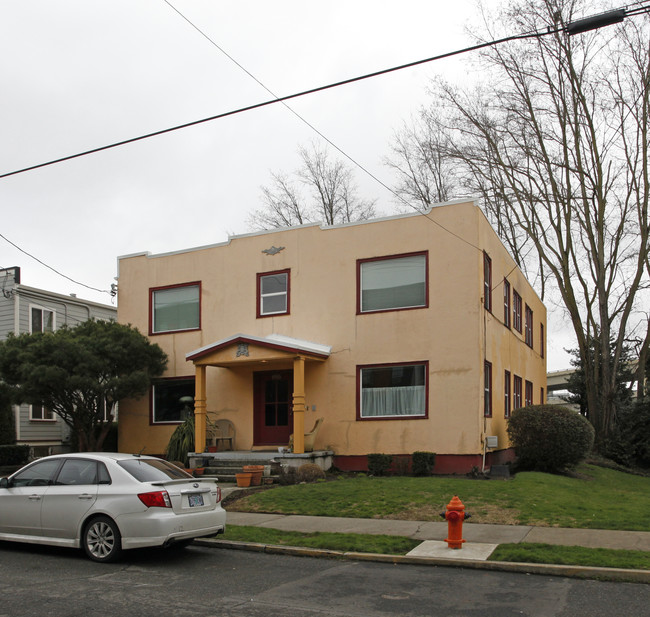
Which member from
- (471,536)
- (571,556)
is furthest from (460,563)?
(471,536)

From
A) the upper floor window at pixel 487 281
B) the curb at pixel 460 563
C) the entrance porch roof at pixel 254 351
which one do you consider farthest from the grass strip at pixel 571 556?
the upper floor window at pixel 487 281

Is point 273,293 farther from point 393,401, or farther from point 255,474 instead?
point 255,474

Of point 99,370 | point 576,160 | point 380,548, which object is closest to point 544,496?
point 380,548

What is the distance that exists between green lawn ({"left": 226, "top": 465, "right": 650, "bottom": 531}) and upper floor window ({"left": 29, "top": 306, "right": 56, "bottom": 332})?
47.3ft

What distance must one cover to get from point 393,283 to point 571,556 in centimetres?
1112

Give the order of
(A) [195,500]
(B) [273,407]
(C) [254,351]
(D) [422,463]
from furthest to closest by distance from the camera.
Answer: (B) [273,407]
(C) [254,351]
(D) [422,463]
(A) [195,500]

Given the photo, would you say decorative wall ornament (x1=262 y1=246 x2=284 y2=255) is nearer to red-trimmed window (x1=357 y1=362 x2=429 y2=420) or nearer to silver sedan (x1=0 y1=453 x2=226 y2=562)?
red-trimmed window (x1=357 y1=362 x2=429 y2=420)

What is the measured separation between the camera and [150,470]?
32.0ft

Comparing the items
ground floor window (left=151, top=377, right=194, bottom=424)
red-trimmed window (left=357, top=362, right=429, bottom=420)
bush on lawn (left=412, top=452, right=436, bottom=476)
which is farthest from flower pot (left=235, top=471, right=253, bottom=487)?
ground floor window (left=151, top=377, right=194, bottom=424)

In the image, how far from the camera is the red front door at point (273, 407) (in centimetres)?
2023

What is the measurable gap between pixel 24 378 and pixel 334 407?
27.1ft

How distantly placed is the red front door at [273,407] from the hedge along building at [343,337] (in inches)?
1.5

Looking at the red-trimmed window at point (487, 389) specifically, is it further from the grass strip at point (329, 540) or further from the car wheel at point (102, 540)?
the car wheel at point (102, 540)

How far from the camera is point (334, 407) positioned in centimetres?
1955
